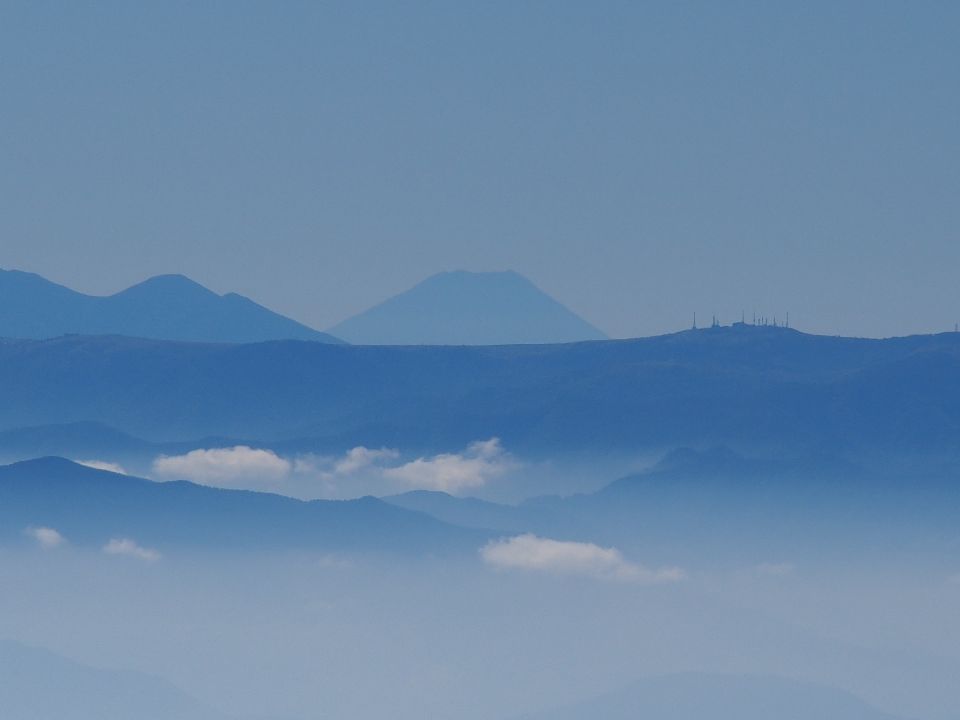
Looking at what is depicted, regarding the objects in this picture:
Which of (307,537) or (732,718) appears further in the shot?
(307,537)

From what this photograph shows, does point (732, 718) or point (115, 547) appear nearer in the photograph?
point (732, 718)

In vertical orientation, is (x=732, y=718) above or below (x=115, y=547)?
below

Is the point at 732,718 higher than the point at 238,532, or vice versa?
the point at 238,532

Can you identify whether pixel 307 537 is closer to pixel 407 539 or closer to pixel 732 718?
pixel 407 539

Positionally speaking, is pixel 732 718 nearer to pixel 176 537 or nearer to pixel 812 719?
pixel 812 719

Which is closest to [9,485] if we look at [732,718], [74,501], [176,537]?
[74,501]

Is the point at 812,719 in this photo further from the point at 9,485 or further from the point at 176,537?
the point at 9,485

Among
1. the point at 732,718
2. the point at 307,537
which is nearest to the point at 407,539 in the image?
the point at 307,537

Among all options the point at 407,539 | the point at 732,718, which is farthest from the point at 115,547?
the point at 732,718
